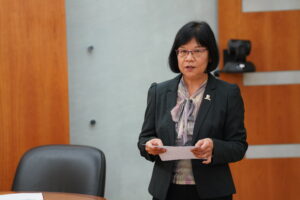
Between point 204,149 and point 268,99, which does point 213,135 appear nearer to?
point 204,149

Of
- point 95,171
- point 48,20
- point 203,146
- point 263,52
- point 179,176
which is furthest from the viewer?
point 263,52

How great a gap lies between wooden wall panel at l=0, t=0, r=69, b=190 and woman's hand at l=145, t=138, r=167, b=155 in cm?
158

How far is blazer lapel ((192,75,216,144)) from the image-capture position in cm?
235

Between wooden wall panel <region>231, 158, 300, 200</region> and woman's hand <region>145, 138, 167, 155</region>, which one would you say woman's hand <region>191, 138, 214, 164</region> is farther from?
wooden wall panel <region>231, 158, 300, 200</region>

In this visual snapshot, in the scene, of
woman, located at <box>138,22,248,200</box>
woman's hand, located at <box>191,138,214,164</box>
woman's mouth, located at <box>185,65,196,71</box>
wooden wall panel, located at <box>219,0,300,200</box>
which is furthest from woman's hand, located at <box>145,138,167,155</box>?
wooden wall panel, located at <box>219,0,300,200</box>

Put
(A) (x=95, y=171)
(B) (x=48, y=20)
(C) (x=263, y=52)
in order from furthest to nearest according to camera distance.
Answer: (C) (x=263, y=52), (B) (x=48, y=20), (A) (x=95, y=171)

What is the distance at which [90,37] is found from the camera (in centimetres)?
420

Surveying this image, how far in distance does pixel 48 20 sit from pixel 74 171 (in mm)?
1288

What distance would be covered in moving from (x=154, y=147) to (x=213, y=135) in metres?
0.31

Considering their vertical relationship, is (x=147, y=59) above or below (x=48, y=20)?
below

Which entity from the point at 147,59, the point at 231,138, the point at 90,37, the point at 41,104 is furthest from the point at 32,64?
the point at 231,138

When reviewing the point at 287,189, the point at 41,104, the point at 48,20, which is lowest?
the point at 287,189

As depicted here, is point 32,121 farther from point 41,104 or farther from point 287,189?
point 287,189

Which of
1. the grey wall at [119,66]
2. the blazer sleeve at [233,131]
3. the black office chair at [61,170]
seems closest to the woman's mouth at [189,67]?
the blazer sleeve at [233,131]
